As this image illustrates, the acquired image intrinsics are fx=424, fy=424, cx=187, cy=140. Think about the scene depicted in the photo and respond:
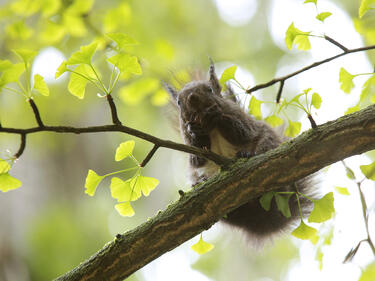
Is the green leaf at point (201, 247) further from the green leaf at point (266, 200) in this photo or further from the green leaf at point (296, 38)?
the green leaf at point (296, 38)

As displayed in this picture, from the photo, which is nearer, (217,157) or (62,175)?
(217,157)

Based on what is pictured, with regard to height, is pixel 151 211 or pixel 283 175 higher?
pixel 151 211

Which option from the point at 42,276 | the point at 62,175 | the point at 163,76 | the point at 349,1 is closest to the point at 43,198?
the point at 62,175

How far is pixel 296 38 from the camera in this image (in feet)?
5.55

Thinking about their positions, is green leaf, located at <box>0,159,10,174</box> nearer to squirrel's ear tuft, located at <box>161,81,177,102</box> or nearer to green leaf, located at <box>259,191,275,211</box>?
green leaf, located at <box>259,191,275,211</box>

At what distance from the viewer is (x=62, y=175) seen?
5.52 metres

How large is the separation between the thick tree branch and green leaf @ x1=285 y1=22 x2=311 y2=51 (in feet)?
1.13

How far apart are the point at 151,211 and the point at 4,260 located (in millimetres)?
1829

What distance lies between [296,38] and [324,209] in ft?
2.25

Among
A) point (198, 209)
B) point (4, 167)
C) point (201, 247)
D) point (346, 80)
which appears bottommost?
point (201, 247)

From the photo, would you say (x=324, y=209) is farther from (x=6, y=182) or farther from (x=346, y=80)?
(x=6, y=182)

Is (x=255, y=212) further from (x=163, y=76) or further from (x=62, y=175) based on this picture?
(x=62, y=175)

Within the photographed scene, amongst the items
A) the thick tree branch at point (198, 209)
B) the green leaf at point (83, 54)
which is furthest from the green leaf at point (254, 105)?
the green leaf at point (83, 54)

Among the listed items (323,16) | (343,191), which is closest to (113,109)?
(323,16)
